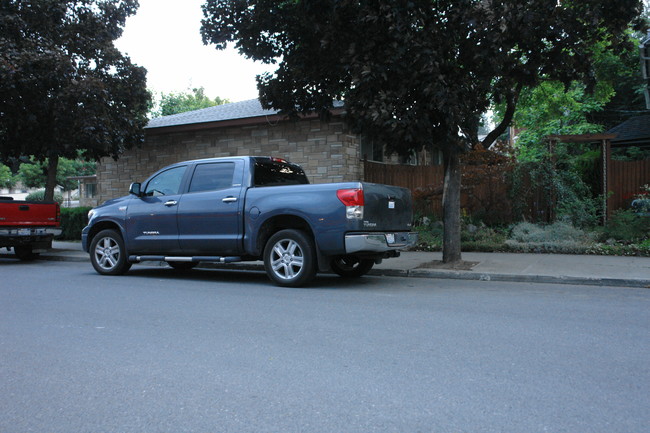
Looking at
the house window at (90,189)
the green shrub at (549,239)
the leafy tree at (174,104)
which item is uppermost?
the leafy tree at (174,104)

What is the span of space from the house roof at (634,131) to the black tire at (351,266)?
14089mm

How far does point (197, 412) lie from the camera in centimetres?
353

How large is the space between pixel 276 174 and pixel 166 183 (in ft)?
6.52

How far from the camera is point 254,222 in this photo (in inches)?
344

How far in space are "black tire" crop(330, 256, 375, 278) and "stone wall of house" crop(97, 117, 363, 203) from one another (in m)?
6.16

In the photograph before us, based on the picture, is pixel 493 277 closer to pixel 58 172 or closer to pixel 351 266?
pixel 351 266

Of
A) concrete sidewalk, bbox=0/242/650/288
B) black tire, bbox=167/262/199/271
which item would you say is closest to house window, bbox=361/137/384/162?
concrete sidewalk, bbox=0/242/650/288

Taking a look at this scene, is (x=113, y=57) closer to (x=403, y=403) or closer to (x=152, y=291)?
(x=152, y=291)

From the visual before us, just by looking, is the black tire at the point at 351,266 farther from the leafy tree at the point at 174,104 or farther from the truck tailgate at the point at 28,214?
the leafy tree at the point at 174,104

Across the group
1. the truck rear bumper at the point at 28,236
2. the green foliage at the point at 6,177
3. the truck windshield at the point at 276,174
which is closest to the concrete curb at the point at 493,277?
the truck windshield at the point at 276,174

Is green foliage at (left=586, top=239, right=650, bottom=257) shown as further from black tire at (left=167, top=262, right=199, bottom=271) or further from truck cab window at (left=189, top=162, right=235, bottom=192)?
black tire at (left=167, top=262, right=199, bottom=271)

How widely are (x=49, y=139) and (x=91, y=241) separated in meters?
6.55

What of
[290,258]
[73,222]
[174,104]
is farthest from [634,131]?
[174,104]

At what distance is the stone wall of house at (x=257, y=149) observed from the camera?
15.8 meters
